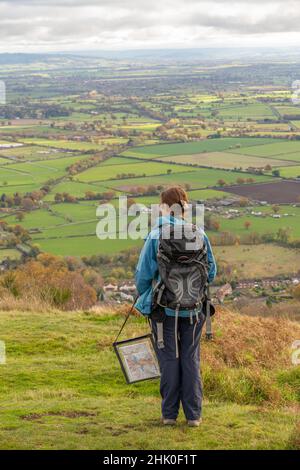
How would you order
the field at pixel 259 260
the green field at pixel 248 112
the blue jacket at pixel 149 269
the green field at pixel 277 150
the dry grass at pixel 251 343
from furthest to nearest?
the green field at pixel 248 112, the green field at pixel 277 150, the field at pixel 259 260, the dry grass at pixel 251 343, the blue jacket at pixel 149 269

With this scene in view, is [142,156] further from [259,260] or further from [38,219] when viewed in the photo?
[259,260]

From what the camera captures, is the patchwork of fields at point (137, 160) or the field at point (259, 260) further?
the patchwork of fields at point (137, 160)

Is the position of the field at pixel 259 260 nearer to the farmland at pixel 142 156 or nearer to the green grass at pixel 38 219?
the farmland at pixel 142 156

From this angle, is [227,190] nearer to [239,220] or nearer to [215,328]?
[239,220]

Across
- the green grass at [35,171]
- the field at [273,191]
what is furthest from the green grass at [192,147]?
the field at [273,191]

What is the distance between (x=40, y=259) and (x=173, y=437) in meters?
31.6

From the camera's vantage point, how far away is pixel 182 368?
6.74 m

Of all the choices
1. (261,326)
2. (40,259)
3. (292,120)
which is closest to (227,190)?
(40,259)

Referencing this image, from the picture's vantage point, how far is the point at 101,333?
11820 mm

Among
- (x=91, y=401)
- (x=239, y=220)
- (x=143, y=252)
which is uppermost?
(x=143, y=252)

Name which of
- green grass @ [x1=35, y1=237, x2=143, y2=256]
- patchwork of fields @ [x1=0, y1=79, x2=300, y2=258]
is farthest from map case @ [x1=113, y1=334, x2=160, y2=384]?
patchwork of fields @ [x1=0, y1=79, x2=300, y2=258]

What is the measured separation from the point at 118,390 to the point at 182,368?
2.23 metres

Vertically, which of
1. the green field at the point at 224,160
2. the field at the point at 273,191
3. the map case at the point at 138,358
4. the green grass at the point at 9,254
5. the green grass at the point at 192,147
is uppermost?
the map case at the point at 138,358

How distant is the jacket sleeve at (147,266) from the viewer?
6523 mm
